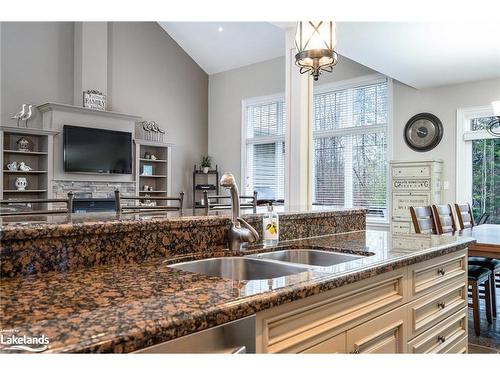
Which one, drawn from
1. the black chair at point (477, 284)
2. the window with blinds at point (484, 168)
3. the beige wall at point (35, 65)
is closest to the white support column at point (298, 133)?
the black chair at point (477, 284)

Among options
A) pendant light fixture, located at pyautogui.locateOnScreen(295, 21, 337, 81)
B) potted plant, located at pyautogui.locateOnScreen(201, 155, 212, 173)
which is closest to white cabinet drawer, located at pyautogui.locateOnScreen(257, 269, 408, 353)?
pendant light fixture, located at pyautogui.locateOnScreen(295, 21, 337, 81)

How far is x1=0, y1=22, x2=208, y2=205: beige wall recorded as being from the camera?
600 cm

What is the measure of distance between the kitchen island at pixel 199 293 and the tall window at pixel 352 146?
451 centimetres

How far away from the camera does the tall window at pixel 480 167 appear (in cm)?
540

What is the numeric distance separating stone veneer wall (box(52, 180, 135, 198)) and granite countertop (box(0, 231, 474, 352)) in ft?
17.3

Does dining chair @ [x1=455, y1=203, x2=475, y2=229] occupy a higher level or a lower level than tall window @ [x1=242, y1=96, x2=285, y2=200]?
lower

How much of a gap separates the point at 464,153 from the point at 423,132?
24.0 inches

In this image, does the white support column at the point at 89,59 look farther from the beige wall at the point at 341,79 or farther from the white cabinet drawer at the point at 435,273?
the white cabinet drawer at the point at 435,273

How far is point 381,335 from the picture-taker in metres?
1.39

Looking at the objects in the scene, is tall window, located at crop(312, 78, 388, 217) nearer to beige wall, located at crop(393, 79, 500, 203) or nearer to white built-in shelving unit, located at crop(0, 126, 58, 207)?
beige wall, located at crop(393, 79, 500, 203)

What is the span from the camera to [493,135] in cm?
521

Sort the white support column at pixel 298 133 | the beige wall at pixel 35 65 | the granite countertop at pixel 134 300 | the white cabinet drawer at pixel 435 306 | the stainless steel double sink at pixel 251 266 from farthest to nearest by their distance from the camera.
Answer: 1. the beige wall at pixel 35 65
2. the white support column at pixel 298 133
3. the white cabinet drawer at pixel 435 306
4. the stainless steel double sink at pixel 251 266
5. the granite countertop at pixel 134 300

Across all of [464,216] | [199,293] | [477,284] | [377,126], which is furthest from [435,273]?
[377,126]
